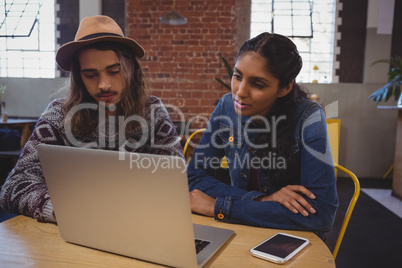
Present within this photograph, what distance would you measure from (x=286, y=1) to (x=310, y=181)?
436 cm

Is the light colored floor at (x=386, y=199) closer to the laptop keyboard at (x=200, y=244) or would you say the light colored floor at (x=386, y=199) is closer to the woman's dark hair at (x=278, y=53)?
the woman's dark hair at (x=278, y=53)

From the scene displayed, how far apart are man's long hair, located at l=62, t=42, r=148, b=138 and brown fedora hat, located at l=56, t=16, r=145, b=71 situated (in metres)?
0.03

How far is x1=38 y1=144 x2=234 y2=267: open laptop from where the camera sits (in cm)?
55

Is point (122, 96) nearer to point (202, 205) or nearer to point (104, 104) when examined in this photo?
point (104, 104)

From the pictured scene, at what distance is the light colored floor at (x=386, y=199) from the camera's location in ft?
10.1

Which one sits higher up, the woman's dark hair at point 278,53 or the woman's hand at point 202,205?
the woman's dark hair at point 278,53

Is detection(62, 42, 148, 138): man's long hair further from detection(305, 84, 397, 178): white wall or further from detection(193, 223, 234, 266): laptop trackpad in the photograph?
detection(305, 84, 397, 178): white wall

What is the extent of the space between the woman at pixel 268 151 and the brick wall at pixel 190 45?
3184 millimetres

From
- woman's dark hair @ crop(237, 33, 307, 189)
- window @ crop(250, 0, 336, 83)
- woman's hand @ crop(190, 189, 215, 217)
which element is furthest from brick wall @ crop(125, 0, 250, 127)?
woman's hand @ crop(190, 189, 215, 217)

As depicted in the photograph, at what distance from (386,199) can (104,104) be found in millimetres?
3383

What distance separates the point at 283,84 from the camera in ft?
3.77

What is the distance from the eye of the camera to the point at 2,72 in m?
5.24

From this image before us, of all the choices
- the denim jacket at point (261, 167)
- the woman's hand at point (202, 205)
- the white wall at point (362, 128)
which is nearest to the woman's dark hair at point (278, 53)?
the denim jacket at point (261, 167)

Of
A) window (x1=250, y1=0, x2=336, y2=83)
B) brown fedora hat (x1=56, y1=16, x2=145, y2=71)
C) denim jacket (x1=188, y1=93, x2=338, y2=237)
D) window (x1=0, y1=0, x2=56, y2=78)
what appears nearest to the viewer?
denim jacket (x1=188, y1=93, x2=338, y2=237)
